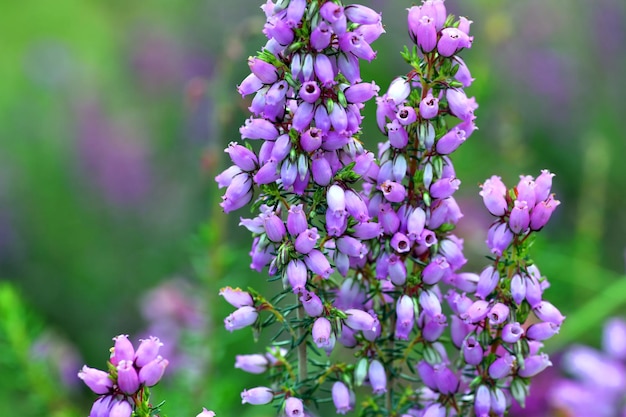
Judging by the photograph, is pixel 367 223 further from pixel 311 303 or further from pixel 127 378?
pixel 127 378

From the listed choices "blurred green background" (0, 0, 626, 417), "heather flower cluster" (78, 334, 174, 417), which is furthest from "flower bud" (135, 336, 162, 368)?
"blurred green background" (0, 0, 626, 417)

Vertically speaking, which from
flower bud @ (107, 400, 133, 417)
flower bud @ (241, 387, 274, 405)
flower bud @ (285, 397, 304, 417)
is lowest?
flower bud @ (107, 400, 133, 417)

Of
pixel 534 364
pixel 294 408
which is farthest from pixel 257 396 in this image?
pixel 534 364

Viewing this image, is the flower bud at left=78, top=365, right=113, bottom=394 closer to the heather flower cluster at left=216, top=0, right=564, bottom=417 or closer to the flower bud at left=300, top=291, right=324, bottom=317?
the heather flower cluster at left=216, top=0, right=564, bottom=417

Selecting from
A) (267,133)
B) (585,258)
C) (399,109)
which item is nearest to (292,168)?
(267,133)

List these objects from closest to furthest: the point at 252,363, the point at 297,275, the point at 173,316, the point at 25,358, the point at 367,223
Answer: the point at 297,275 < the point at 367,223 < the point at 252,363 < the point at 25,358 < the point at 173,316

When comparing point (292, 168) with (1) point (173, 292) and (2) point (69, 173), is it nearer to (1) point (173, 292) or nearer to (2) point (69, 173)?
(1) point (173, 292)

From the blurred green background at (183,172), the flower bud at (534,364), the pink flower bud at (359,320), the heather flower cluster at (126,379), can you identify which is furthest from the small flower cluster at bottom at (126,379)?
the blurred green background at (183,172)

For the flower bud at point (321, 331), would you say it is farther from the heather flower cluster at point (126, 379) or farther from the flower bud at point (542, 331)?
the flower bud at point (542, 331)
